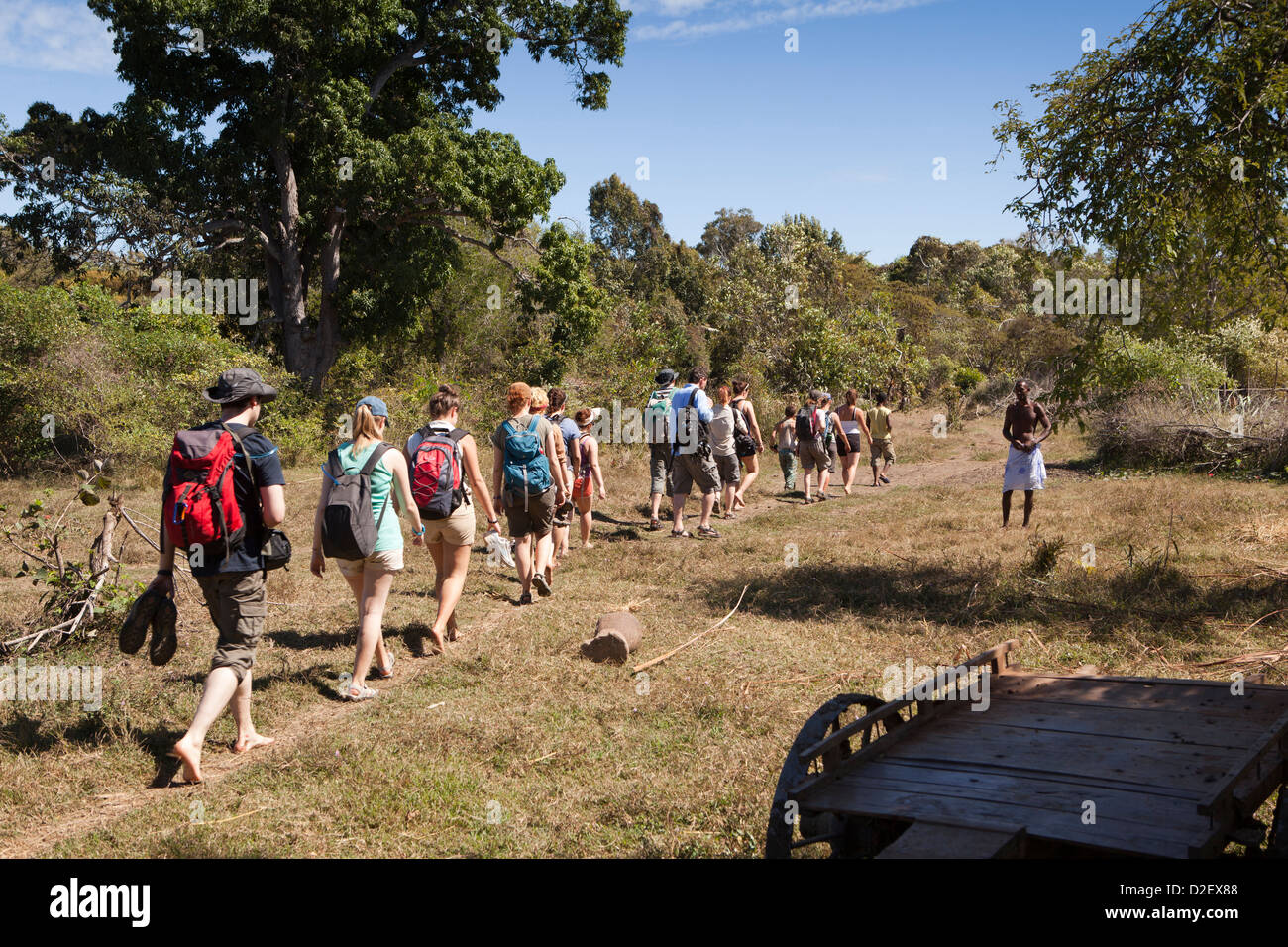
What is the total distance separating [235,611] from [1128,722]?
169 inches

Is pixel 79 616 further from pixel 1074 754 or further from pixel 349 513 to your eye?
pixel 1074 754

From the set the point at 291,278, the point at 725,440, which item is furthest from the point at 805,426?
the point at 291,278

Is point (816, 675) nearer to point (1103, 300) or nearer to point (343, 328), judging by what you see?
point (1103, 300)

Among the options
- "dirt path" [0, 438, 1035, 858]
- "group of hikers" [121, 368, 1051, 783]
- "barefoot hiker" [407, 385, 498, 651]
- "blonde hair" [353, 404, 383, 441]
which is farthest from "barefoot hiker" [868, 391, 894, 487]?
"blonde hair" [353, 404, 383, 441]

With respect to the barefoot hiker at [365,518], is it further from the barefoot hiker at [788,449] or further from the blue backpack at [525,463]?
the barefoot hiker at [788,449]

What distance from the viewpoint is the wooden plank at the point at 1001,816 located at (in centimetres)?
284

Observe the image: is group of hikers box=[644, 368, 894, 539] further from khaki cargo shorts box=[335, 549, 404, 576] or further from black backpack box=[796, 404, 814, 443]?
khaki cargo shorts box=[335, 549, 404, 576]

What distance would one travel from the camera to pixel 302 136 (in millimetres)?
21344

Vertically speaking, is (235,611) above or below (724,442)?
below

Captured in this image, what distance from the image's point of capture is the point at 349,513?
577cm

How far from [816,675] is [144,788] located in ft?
13.2

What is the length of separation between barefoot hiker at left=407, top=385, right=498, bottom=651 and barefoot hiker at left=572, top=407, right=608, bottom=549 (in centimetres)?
323


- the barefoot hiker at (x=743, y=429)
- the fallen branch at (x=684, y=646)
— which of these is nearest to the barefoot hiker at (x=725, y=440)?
the barefoot hiker at (x=743, y=429)
